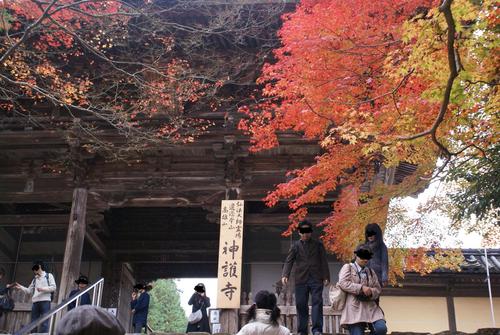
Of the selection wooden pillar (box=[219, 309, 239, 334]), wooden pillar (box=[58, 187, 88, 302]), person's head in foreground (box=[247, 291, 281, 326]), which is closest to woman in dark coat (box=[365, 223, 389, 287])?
person's head in foreground (box=[247, 291, 281, 326])

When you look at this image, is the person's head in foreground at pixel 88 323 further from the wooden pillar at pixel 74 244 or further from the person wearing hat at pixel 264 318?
the wooden pillar at pixel 74 244

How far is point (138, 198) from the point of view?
14.4 metres

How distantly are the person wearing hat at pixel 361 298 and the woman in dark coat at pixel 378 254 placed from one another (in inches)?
27.9

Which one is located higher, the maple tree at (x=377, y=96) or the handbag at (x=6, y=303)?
the maple tree at (x=377, y=96)

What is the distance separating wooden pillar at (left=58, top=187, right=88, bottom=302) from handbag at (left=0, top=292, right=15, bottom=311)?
1162 millimetres

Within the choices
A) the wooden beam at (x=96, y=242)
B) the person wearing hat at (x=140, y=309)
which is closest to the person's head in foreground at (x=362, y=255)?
the person wearing hat at (x=140, y=309)

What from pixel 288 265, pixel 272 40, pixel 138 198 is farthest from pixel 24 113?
pixel 288 265

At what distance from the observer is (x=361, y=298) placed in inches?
276

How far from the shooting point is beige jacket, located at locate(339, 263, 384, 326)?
6922mm

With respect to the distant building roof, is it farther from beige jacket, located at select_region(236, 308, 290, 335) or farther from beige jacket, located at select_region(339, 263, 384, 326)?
beige jacket, located at select_region(236, 308, 290, 335)

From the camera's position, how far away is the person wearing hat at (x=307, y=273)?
338 inches

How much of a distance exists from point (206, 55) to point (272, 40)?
1667 mm

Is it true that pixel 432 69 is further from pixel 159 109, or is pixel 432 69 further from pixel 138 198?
pixel 138 198

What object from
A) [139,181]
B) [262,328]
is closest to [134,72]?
[139,181]
